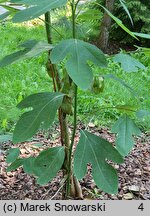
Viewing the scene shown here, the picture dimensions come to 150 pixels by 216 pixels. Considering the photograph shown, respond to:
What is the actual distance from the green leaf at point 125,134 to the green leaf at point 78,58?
18.4 inches

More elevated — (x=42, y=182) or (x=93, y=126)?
(x=42, y=182)

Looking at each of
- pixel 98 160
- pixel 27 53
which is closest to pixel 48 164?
pixel 98 160

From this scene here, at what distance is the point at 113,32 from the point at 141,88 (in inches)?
90.8

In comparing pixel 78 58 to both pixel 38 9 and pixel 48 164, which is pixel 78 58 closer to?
pixel 38 9

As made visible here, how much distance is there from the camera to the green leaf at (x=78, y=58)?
108 cm

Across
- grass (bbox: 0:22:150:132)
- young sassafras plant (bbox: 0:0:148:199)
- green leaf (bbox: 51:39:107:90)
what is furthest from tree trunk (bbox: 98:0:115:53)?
green leaf (bbox: 51:39:107:90)

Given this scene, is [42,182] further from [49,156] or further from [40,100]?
[40,100]

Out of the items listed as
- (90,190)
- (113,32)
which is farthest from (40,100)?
(113,32)

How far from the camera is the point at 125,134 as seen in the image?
1530 millimetres

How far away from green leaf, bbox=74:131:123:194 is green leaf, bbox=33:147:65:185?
3.9 inches

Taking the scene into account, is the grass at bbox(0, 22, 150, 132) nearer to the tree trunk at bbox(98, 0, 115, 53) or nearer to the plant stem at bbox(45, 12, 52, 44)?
the tree trunk at bbox(98, 0, 115, 53)

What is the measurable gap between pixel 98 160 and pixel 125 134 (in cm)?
21

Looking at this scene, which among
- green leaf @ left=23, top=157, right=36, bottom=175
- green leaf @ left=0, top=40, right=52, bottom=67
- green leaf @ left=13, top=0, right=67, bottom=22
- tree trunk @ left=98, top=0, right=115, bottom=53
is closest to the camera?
green leaf @ left=13, top=0, right=67, bottom=22

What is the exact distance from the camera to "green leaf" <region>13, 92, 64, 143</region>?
1264 mm
